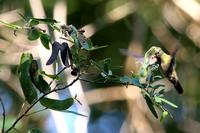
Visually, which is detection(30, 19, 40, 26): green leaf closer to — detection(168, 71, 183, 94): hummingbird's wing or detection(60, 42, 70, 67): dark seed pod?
detection(60, 42, 70, 67): dark seed pod

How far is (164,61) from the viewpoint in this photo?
68 centimetres

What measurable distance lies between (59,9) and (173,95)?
100 centimetres

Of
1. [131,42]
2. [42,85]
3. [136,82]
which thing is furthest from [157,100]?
[131,42]

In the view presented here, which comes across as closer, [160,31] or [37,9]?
[37,9]

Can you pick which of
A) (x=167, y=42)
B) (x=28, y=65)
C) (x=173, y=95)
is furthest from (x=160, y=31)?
(x=28, y=65)

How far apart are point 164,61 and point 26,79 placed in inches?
6.4

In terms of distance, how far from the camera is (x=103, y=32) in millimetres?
2930

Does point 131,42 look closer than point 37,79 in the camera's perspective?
No

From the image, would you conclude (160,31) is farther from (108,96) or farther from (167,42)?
(108,96)

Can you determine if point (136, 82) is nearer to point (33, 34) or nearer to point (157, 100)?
point (157, 100)

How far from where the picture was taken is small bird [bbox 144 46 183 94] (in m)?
0.67

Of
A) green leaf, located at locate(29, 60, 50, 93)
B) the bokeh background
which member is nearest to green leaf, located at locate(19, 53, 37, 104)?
green leaf, located at locate(29, 60, 50, 93)

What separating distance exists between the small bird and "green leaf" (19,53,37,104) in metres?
0.14

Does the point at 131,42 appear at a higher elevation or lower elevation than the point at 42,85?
higher
